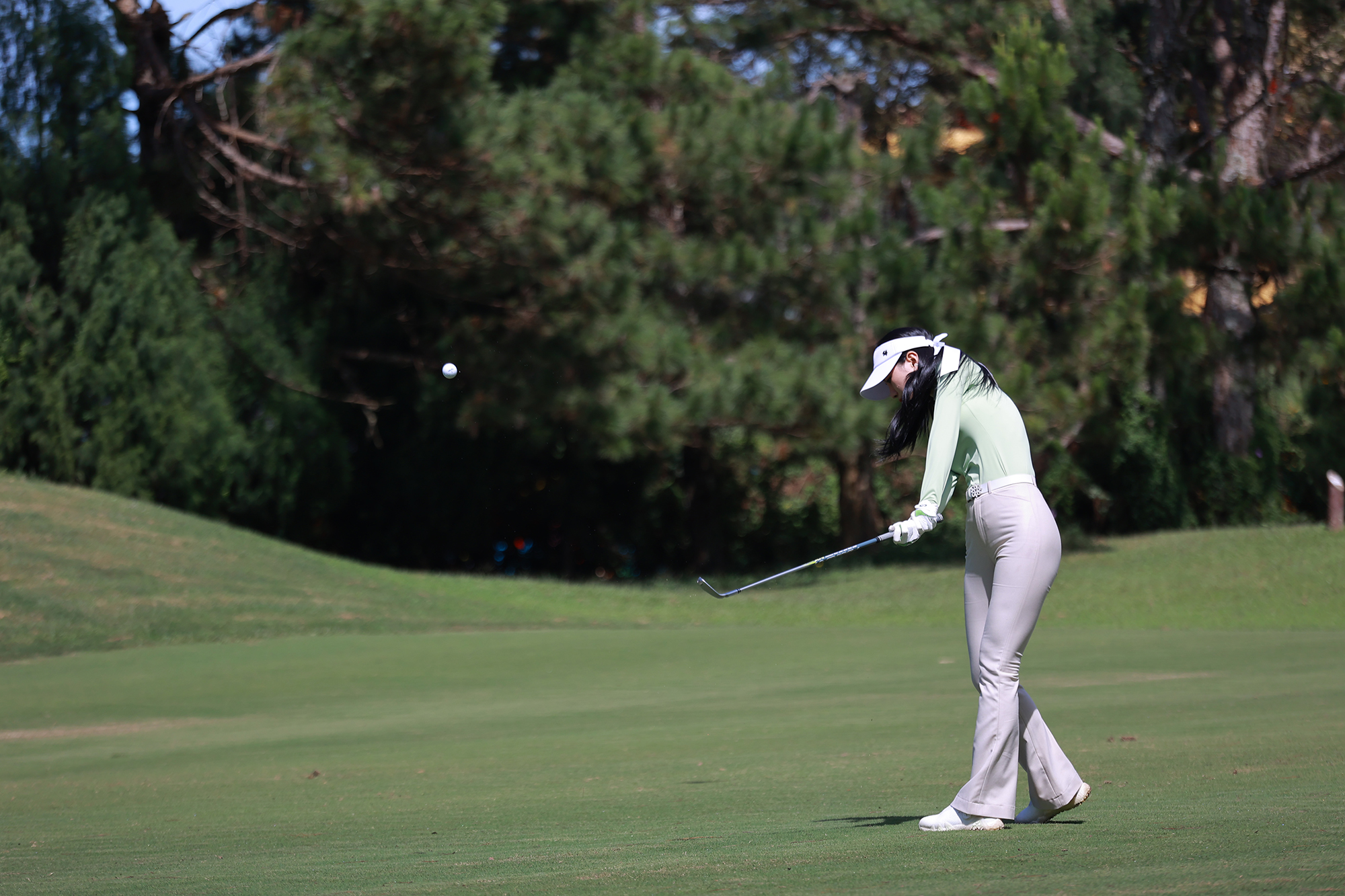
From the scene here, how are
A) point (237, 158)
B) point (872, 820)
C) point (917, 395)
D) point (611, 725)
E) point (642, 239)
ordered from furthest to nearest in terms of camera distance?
point (642, 239)
point (237, 158)
point (611, 725)
point (872, 820)
point (917, 395)

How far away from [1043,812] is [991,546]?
1.06 m

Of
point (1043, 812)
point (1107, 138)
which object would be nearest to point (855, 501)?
point (1107, 138)

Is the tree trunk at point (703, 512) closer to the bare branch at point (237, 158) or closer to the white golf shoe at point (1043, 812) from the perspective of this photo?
the bare branch at point (237, 158)

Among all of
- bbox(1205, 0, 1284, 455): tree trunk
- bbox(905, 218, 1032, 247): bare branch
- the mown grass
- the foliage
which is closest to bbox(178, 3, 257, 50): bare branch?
the foliage

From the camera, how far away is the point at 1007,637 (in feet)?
18.3

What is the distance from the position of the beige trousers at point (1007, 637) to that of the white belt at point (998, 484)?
0.01 m

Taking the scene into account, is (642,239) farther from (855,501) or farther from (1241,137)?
(1241,137)

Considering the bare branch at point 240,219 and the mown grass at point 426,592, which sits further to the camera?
the bare branch at point 240,219

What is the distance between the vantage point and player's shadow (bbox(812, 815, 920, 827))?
234 inches

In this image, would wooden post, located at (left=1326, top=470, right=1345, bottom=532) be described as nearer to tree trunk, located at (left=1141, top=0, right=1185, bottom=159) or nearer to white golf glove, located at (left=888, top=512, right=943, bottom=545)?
tree trunk, located at (left=1141, top=0, right=1185, bottom=159)

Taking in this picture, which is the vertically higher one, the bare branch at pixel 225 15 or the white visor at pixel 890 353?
the bare branch at pixel 225 15

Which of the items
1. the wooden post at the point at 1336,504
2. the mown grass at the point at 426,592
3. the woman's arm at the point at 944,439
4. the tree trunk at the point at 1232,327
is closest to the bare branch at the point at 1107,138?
the tree trunk at the point at 1232,327

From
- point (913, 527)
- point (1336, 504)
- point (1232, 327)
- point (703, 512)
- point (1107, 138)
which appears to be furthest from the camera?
point (703, 512)

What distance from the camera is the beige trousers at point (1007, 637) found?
5.53m
